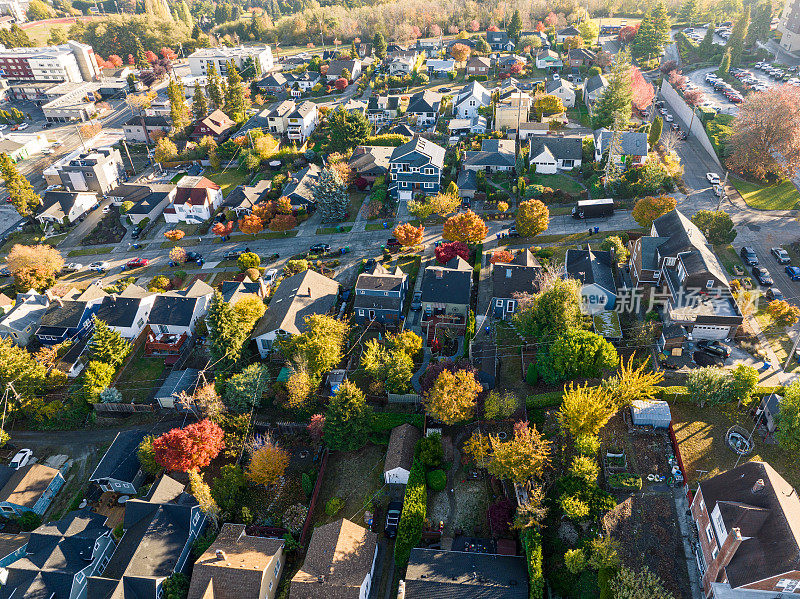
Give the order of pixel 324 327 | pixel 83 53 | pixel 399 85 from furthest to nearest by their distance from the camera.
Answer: pixel 83 53 < pixel 399 85 < pixel 324 327

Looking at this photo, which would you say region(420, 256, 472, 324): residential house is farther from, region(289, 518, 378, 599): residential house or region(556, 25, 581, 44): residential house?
region(556, 25, 581, 44): residential house

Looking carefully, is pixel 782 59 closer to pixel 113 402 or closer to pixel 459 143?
pixel 459 143

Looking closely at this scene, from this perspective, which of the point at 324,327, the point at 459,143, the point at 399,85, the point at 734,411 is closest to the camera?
the point at 734,411

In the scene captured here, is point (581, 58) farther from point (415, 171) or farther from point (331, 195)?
point (331, 195)

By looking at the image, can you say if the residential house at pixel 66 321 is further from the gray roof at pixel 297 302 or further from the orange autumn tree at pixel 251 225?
the gray roof at pixel 297 302

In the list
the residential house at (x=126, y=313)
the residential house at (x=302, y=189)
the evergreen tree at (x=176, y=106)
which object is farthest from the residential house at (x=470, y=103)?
the residential house at (x=126, y=313)

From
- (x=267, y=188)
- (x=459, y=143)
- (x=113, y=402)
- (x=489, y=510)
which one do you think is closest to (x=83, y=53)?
(x=267, y=188)
